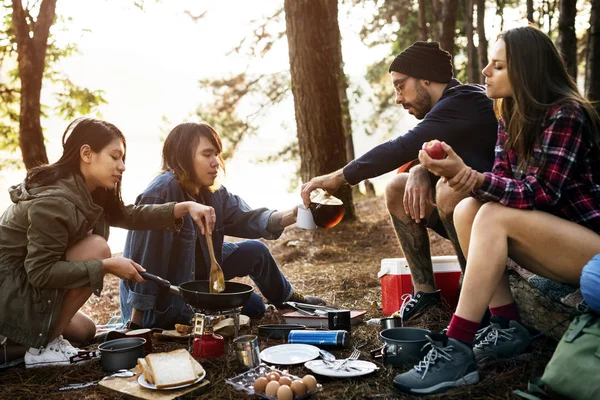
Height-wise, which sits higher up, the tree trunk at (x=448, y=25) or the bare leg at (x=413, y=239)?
the tree trunk at (x=448, y=25)

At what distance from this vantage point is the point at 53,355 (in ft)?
10.7

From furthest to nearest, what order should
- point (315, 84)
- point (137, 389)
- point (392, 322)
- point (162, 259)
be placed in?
point (315, 84) < point (162, 259) < point (392, 322) < point (137, 389)

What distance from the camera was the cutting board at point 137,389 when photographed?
8.84 feet

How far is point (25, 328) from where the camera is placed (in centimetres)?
317

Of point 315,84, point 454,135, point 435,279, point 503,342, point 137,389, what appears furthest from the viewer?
point 315,84

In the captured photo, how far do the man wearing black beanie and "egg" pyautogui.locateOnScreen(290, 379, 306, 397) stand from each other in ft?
4.36

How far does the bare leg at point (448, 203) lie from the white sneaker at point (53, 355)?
231 centimetres

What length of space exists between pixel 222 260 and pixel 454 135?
188 cm

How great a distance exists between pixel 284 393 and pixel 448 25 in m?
7.77

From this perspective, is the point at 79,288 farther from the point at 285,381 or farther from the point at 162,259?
the point at 285,381

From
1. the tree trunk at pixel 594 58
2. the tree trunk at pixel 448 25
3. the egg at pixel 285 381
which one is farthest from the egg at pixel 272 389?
the tree trunk at pixel 448 25

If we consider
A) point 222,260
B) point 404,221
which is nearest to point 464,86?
point 404,221

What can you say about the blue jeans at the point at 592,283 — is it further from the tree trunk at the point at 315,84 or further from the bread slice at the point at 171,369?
the tree trunk at the point at 315,84

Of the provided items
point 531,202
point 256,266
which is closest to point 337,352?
point 256,266
